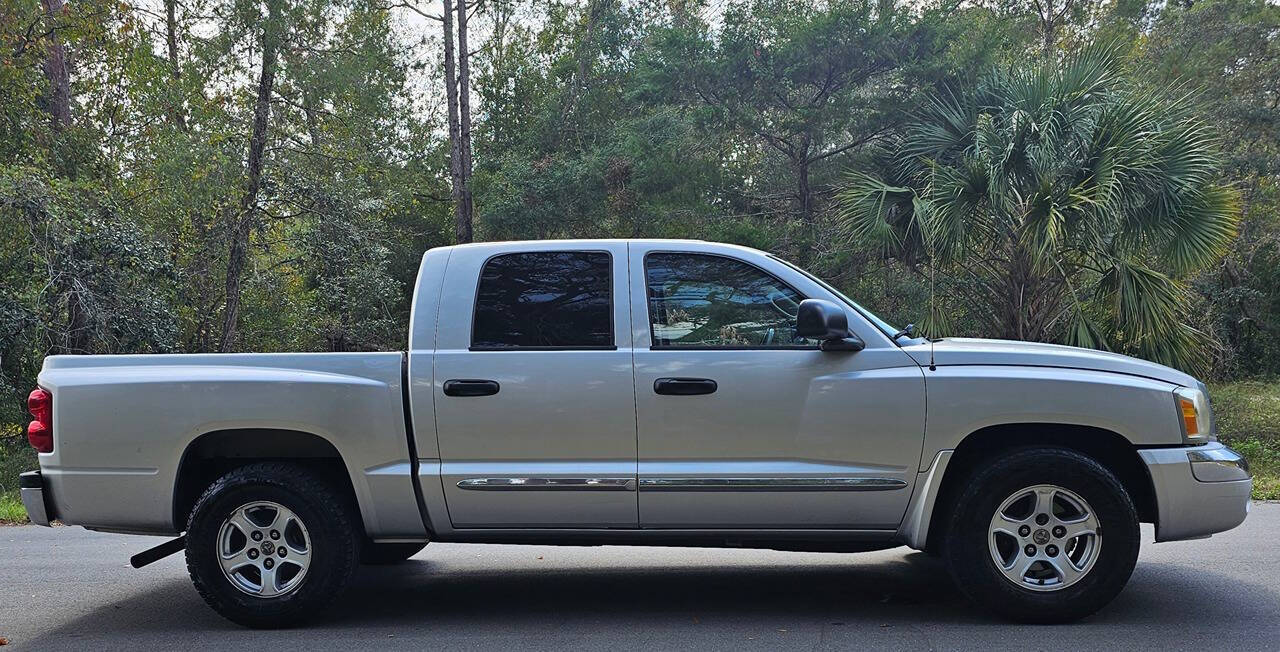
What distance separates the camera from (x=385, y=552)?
6.65 m

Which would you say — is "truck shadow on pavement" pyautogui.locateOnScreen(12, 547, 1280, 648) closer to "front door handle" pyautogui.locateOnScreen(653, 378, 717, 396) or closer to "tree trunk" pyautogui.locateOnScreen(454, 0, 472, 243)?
"front door handle" pyautogui.locateOnScreen(653, 378, 717, 396)

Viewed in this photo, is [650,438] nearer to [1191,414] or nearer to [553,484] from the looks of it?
[553,484]

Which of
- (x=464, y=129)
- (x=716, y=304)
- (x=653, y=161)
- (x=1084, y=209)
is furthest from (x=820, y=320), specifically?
(x=464, y=129)

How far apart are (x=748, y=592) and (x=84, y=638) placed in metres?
3.40

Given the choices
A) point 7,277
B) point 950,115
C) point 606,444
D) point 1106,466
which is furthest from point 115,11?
point 1106,466

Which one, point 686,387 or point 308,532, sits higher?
point 686,387

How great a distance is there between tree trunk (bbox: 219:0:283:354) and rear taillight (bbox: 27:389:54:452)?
13014 mm

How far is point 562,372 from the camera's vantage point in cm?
514

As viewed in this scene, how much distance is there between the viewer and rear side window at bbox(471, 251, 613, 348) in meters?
5.25

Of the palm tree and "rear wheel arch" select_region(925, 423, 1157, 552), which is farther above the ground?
the palm tree

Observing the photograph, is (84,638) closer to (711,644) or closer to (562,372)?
(562,372)

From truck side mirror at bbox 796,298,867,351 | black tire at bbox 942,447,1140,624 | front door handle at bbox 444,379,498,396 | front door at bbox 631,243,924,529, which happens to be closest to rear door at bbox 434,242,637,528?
front door handle at bbox 444,379,498,396

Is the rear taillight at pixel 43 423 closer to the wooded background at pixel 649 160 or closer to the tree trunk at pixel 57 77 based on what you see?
the wooded background at pixel 649 160

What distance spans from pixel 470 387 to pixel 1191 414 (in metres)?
3.43
